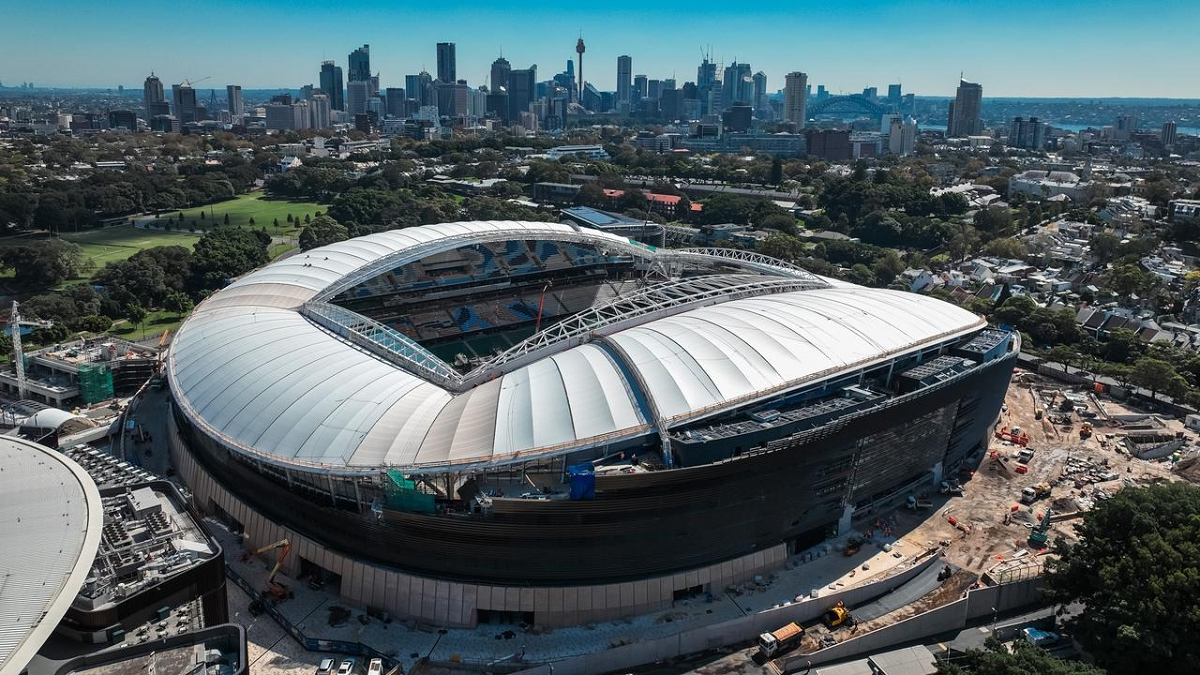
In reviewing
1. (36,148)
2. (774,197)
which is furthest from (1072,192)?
(36,148)

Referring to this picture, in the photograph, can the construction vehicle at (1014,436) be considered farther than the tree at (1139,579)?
Yes

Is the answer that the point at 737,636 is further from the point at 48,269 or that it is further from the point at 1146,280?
the point at 48,269

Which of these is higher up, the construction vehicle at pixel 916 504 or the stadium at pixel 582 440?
the stadium at pixel 582 440

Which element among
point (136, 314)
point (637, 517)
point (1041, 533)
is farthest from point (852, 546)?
point (136, 314)

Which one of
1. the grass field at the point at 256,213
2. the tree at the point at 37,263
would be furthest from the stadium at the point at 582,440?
the grass field at the point at 256,213

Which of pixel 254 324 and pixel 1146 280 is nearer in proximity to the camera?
pixel 254 324

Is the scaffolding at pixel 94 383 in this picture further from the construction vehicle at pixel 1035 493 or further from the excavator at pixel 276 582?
the construction vehicle at pixel 1035 493

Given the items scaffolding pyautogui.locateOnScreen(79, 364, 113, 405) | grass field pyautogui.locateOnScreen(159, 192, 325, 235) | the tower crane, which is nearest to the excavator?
scaffolding pyautogui.locateOnScreen(79, 364, 113, 405)
